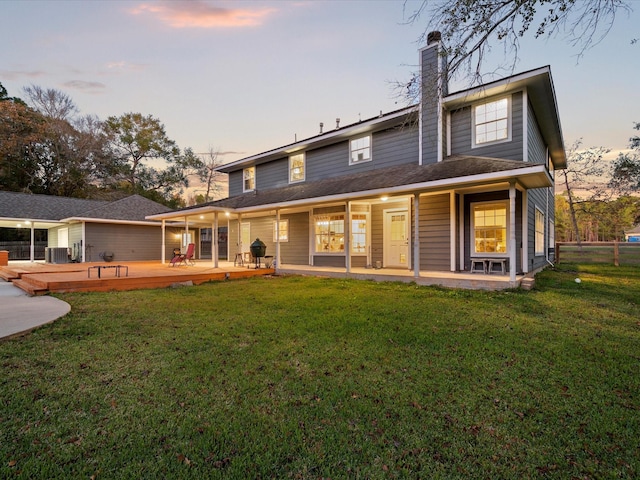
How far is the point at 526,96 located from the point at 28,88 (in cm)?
3594

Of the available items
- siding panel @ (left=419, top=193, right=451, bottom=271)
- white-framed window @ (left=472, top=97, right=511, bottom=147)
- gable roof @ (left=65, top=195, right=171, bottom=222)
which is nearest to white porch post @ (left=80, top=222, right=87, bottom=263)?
gable roof @ (left=65, top=195, right=171, bottom=222)

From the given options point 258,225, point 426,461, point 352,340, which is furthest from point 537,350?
point 258,225

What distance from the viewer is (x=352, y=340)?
422cm

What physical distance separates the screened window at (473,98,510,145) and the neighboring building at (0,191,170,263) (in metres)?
17.1

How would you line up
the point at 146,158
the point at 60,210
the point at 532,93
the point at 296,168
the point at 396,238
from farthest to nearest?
the point at 146,158, the point at 60,210, the point at 296,168, the point at 396,238, the point at 532,93

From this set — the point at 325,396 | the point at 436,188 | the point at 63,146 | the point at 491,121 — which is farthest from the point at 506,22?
the point at 63,146

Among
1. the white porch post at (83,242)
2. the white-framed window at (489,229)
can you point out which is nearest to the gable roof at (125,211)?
the white porch post at (83,242)

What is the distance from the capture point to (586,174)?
2175cm

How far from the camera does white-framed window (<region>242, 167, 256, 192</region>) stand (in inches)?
629

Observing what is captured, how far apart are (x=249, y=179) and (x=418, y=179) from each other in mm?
10180

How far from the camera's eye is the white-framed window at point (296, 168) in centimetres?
1387

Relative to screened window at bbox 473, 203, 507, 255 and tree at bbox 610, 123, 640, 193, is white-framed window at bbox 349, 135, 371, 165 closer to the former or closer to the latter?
screened window at bbox 473, 203, 507, 255

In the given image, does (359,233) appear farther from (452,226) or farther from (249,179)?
(249,179)

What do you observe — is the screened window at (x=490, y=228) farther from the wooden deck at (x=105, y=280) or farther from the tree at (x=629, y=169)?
the tree at (x=629, y=169)
